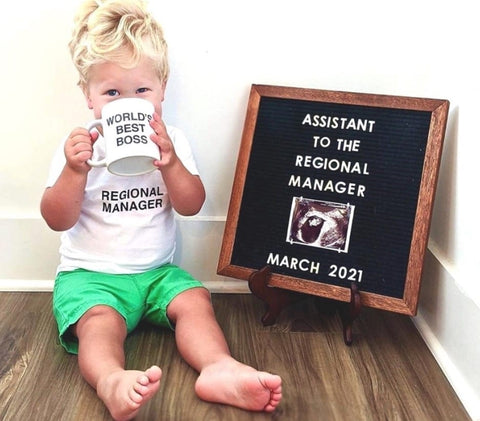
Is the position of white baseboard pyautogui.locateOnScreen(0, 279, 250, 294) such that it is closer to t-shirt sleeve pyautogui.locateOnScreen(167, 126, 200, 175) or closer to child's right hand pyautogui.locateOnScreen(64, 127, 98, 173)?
Answer: t-shirt sleeve pyautogui.locateOnScreen(167, 126, 200, 175)

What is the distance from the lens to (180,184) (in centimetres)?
136

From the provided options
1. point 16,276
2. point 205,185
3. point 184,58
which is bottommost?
point 16,276

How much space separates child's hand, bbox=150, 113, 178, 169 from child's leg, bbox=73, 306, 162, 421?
0.34 m

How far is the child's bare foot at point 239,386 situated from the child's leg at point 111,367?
129 millimetres

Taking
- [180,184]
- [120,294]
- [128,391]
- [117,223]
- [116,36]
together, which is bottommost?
[128,391]

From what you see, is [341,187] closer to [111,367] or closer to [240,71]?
[240,71]

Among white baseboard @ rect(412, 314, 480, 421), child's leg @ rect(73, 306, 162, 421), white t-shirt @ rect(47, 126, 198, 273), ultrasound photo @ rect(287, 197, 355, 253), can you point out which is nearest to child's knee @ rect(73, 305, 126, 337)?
child's leg @ rect(73, 306, 162, 421)

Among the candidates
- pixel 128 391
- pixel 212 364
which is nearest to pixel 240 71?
pixel 212 364

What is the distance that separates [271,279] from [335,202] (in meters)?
0.23

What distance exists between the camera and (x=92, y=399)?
1188 mm

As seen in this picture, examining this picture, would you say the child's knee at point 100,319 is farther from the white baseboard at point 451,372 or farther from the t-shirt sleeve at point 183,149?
the white baseboard at point 451,372

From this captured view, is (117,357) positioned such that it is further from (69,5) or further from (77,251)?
(69,5)

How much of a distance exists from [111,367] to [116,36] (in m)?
0.65

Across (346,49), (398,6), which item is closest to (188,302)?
(346,49)
